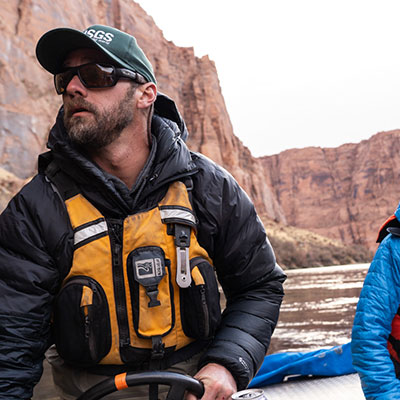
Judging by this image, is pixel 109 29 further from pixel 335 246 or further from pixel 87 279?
pixel 335 246

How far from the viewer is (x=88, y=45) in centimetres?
210

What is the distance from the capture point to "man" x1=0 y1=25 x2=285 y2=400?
190 centimetres

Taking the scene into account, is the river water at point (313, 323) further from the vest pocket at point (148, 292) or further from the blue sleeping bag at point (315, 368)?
Result: the vest pocket at point (148, 292)

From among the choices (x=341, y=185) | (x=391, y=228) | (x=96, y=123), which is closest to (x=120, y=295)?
(x=96, y=123)

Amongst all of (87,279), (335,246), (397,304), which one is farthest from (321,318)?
(335,246)

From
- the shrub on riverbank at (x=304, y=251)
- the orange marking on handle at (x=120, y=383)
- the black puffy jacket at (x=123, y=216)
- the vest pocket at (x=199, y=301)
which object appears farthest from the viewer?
the shrub on riverbank at (x=304, y=251)

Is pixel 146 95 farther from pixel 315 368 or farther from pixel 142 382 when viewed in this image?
pixel 315 368

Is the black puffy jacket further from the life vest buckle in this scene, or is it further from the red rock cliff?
the red rock cliff

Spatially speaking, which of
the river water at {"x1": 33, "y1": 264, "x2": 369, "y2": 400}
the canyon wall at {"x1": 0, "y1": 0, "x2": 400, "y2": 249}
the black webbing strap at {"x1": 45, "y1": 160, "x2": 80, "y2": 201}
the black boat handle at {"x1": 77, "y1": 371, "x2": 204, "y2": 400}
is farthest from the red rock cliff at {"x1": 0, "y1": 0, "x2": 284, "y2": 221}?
the black boat handle at {"x1": 77, "y1": 371, "x2": 204, "y2": 400}

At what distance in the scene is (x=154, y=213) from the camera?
201cm

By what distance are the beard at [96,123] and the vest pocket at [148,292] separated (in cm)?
51

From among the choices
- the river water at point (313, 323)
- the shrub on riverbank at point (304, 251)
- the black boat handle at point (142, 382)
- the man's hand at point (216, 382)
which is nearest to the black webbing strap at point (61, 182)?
the black boat handle at point (142, 382)

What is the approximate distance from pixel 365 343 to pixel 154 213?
1.03 meters

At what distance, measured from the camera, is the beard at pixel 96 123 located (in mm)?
2109
